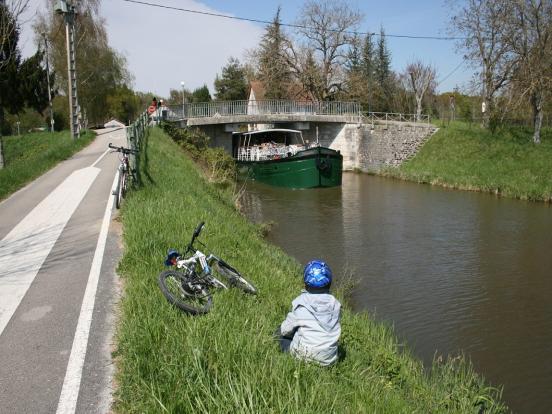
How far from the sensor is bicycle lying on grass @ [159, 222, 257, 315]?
16.9 feet

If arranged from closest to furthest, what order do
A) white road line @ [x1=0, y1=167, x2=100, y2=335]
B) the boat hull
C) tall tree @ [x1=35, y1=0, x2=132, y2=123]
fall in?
white road line @ [x1=0, y1=167, x2=100, y2=335] → the boat hull → tall tree @ [x1=35, y1=0, x2=132, y2=123]

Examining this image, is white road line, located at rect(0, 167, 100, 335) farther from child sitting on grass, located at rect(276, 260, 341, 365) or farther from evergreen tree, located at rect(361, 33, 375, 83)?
evergreen tree, located at rect(361, 33, 375, 83)

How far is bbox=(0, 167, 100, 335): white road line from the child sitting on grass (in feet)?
9.67

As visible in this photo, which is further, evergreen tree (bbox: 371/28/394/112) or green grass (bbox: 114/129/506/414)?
evergreen tree (bbox: 371/28/394/112)

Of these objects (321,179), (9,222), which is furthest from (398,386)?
(321,179)

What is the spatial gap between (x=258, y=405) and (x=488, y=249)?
11.9m

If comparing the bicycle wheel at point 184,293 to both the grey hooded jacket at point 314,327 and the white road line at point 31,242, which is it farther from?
the white road line at point 31,242

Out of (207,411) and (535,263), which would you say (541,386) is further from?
(535,263)

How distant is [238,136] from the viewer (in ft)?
117

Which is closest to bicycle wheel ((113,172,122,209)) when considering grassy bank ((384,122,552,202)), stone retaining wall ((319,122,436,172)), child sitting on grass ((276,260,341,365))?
child sitting on grass ((276,260,341,365))

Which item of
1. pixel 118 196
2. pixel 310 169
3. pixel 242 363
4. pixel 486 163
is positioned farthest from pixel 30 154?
pixel 242 363

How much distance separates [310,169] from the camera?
27.0m

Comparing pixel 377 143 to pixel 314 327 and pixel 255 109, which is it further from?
pixel 314 327

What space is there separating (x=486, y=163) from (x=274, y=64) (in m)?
25.1
